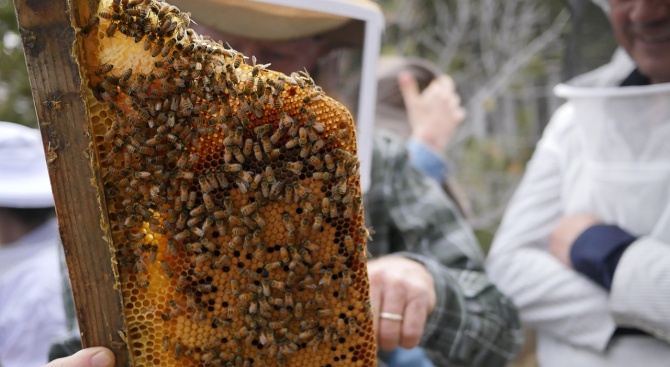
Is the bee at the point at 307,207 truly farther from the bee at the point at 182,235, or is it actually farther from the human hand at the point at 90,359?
the human hand at the point at 90,359

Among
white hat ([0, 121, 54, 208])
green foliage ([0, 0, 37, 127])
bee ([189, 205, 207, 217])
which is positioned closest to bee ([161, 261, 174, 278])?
bee ([189, 205, 207, 217])

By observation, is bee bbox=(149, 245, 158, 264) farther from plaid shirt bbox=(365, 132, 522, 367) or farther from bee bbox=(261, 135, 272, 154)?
plaid shirt bbox=(365, 132, 522, 367)

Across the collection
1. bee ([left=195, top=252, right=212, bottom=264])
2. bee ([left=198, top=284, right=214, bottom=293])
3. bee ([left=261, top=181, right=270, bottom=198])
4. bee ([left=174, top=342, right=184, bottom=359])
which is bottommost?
bee ([left=174, top=342, right=184, bottom=359])

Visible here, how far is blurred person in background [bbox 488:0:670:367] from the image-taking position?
5.58ft

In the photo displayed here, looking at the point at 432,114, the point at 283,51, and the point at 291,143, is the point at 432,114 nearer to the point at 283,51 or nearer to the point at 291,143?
the point at 283,51

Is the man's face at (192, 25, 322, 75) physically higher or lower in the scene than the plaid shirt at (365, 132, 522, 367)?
higher

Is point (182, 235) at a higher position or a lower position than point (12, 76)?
lower

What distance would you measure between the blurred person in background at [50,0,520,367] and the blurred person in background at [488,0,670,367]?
0.16m

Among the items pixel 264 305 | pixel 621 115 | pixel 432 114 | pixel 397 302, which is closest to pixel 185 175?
pixel 264 305

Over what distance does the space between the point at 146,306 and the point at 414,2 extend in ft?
22.5

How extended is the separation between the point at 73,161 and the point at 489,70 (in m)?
6.88

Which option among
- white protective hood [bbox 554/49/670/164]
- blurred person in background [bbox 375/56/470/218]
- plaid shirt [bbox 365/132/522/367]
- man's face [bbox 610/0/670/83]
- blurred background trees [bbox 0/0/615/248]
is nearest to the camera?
man's face [bbox 610/0/670/83]

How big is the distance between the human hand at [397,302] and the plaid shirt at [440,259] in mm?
174

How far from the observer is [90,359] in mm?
1074
